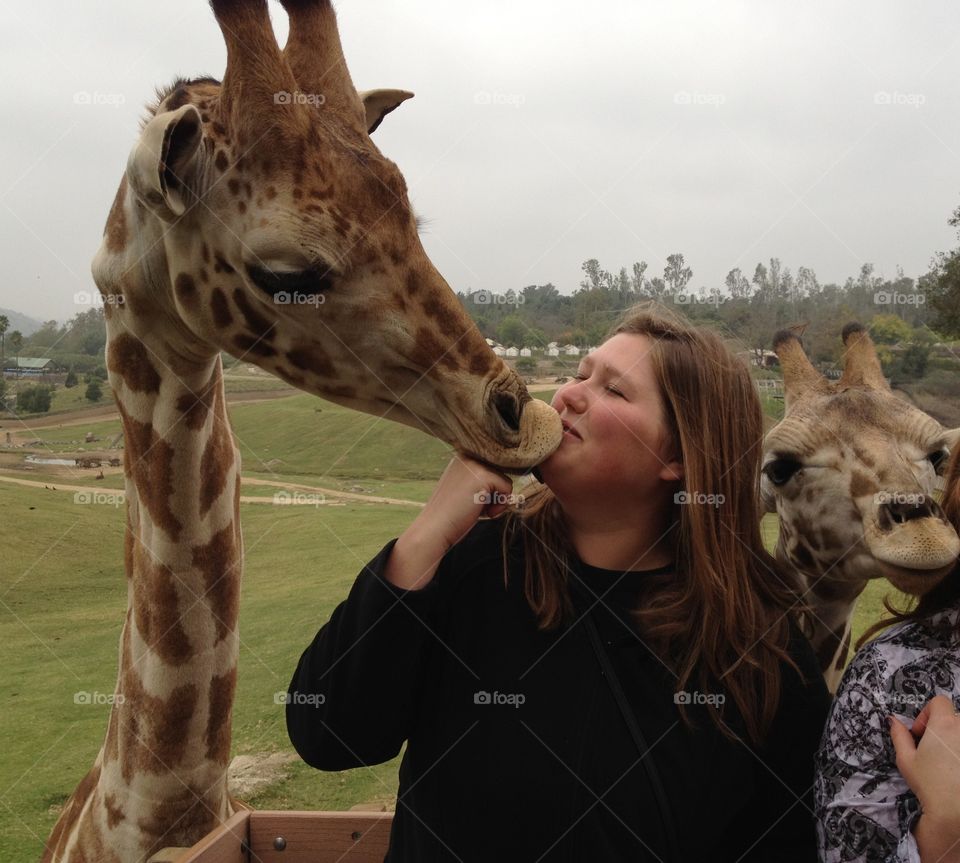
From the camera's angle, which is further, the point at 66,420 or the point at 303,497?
the point at 66,420

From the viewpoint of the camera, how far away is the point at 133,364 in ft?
8.89

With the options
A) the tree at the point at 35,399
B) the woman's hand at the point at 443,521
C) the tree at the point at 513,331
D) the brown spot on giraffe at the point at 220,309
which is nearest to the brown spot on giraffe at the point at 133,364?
the brown spot on giraffe at the point at 220,309

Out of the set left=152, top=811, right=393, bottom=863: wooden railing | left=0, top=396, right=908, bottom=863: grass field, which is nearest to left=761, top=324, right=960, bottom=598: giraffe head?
left=152, top=811, right=393, bottom=863: wooden railing

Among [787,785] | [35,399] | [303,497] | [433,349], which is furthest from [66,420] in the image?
[787,785]

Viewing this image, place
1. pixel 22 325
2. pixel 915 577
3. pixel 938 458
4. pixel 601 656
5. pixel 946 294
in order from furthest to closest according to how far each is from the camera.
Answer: pixel 22 325
pixel 946 294
pixel 938 458
pixel 915 577
pixel 601 656

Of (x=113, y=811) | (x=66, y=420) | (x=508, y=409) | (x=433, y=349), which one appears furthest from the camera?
(x=66, y=420)

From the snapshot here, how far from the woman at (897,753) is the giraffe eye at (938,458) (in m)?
1.45

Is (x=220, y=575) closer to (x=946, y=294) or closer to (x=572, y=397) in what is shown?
(x=572, y=397)

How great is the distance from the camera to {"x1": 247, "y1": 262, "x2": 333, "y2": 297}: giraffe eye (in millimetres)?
2215

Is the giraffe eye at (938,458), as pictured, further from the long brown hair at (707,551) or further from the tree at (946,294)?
the tree at (946,294)

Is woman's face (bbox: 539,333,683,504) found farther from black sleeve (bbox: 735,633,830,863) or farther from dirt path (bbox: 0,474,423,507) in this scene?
dirt path (bbox: 0,474,423,507)

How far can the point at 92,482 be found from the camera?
27141mm

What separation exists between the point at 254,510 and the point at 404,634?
25286 millimetres

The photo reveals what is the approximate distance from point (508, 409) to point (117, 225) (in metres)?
1.49
